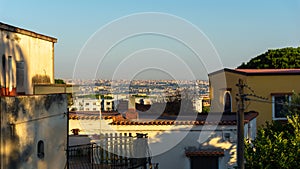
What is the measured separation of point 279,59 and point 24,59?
1385 inches

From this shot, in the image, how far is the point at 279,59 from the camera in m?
48.0

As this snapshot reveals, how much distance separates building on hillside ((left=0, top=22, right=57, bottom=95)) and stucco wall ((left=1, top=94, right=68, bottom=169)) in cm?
160

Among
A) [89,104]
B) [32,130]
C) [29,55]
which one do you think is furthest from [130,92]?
[32,130]

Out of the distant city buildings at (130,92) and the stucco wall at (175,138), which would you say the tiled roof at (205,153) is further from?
the distant city buildings at (130,92)

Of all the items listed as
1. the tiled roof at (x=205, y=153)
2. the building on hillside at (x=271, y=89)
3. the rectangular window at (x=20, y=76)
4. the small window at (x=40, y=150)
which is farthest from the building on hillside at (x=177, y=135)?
the small window at (x=40, y=150)

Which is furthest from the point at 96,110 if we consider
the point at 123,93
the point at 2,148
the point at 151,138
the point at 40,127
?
the point at 2,148

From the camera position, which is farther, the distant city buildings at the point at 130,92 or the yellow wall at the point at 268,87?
the yellow wall at the point at 268,87

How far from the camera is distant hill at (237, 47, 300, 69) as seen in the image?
4750cm

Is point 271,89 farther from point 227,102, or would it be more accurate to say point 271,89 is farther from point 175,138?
point 175,138

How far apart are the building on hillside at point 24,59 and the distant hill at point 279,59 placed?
31.4 m

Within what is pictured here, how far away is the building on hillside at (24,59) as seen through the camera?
15633 millimetres

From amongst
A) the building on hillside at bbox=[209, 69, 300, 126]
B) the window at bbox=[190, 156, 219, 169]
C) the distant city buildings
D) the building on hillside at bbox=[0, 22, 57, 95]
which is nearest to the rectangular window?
the building on hillside at bbox=[0, 22, 57, 95]

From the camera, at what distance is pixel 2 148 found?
923 centimetres

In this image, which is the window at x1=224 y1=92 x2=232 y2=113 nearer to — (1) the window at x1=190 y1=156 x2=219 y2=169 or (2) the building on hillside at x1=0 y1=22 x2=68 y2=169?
(1) the window at x1=190 y1=156 x2=219 y2=169
